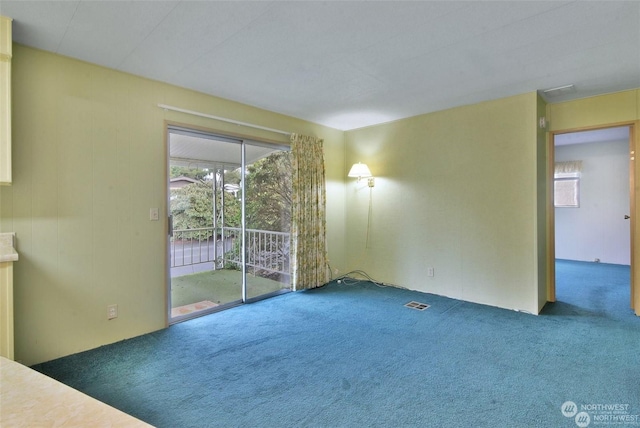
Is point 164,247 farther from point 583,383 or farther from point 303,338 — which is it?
point 583,383

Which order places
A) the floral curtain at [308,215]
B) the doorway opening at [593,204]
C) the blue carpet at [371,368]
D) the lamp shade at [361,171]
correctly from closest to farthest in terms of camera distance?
the blue carpet at [371,368] → the floral curtain at [308,215] → the lamp shade at [361,171] → the doorway opening at [593,204]

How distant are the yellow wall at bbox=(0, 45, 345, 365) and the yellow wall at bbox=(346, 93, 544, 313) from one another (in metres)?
2.79

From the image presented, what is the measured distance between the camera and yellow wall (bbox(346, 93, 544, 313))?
3443 millimetres

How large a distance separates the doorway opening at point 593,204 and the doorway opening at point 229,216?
4766 mm

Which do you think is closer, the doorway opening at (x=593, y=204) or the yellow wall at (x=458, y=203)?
the yellow wall at (x=458, y=203)

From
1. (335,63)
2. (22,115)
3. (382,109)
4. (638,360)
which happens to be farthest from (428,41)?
(22,115)

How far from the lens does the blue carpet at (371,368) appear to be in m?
1.81

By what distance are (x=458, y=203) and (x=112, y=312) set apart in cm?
389

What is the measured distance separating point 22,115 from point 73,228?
904mm

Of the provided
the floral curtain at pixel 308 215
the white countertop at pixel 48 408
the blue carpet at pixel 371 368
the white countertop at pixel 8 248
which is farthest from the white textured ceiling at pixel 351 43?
the blue carpet at pixel 371 368

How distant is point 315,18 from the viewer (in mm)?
2016

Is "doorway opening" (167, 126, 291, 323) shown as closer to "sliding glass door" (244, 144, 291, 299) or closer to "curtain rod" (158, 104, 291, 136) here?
"sliding glass door" (244, 144, 291, 299)

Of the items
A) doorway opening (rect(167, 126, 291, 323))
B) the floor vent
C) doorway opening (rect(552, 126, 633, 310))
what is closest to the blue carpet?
the floor vent

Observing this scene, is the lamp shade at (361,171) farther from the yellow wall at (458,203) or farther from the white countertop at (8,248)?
the white countertop at (8,248)
